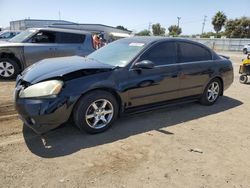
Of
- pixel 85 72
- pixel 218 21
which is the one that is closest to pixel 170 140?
pixel 85 72

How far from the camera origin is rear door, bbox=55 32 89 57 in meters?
8.91

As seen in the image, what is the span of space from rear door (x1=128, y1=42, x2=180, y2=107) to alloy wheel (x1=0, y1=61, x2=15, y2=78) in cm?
521

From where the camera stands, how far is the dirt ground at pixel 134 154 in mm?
3086

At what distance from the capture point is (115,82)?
4312mm

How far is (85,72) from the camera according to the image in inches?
161

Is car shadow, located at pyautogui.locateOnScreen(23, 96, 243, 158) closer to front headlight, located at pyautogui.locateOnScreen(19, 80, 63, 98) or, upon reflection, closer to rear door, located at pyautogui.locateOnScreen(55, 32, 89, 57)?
front headlight, located at pyautogui.locateOnScreen(19, 80, 63, 98)

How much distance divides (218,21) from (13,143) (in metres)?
72.1

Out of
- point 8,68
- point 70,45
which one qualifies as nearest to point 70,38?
point 70,45

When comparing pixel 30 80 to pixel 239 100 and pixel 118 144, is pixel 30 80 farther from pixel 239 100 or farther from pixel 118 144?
pixel 239 100

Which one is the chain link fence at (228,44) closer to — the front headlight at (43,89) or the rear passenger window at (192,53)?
the rear passenger window at (192,53)

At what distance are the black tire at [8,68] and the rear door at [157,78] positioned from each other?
517 cm

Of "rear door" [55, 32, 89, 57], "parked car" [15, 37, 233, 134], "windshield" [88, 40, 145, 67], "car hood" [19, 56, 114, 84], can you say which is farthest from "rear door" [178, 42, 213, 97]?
"rear door" [55, 32, 89, 57]

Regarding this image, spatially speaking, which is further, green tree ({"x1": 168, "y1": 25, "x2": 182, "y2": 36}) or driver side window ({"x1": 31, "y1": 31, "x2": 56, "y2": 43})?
green tree ({"x1": 168, "y1": 25, "x2": 182, "y2": 36})

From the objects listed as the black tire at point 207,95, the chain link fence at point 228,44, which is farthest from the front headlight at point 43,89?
the chain link fence at point 228,44
